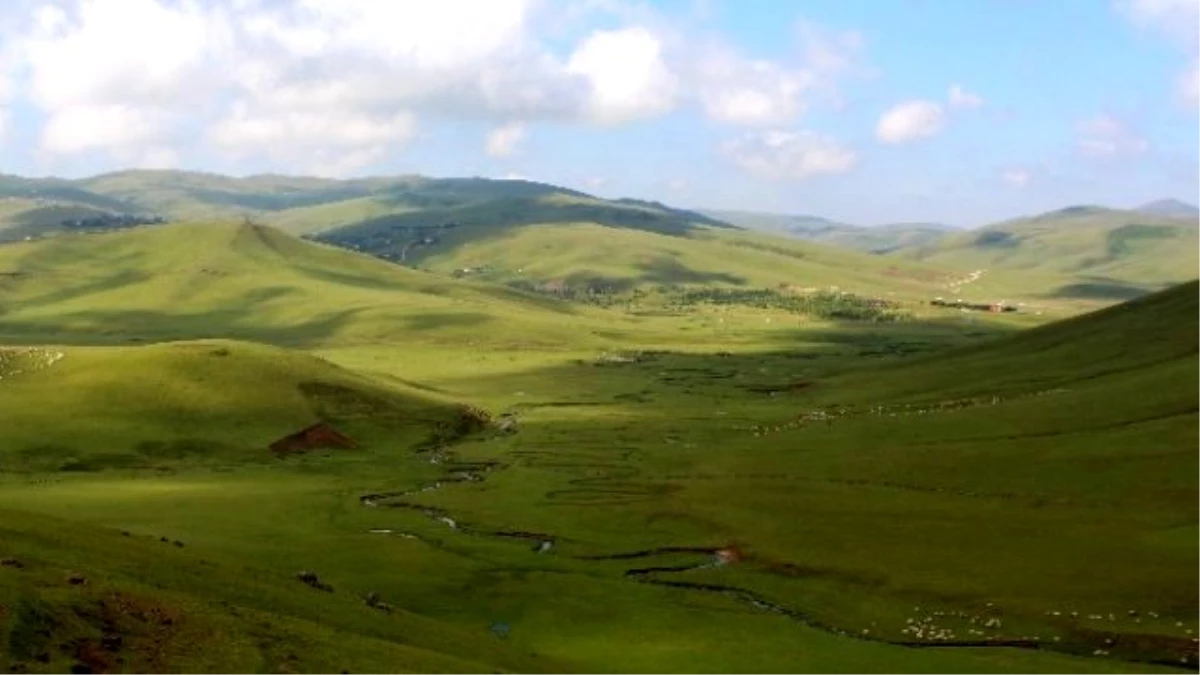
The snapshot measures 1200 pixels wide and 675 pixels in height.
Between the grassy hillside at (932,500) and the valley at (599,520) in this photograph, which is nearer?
the valley at (599,520)

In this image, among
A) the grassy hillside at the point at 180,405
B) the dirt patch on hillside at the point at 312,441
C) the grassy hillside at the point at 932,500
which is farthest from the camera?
the dirt patch on hillside at the point at 312,441

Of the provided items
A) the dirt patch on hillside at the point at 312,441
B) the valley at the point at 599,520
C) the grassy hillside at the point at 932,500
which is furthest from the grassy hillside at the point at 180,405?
the grassy hillside at the point at 932,500

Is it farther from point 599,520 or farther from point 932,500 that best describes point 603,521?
point 932,500

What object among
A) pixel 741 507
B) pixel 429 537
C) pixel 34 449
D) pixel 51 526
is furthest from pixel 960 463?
pixel 34 449

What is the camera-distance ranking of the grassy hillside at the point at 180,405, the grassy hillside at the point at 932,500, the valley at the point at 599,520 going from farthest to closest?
the grassy hillside at the point at 180,405 → the grassy hillside at the point at 932,500 → the valley at the point at 599,520

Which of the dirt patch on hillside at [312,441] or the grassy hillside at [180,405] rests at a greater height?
the grassy hillside at [180,405]

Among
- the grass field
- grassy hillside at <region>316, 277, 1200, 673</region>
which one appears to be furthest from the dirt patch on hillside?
grassy hillside at <region>316, 277, 1200, 673</region>

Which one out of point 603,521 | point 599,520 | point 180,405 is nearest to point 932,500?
point 603,521

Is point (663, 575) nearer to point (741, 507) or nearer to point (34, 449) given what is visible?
point (741, 507)

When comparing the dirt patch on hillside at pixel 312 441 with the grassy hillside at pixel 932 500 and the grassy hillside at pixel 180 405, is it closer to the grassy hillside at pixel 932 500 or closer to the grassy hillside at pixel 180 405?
the grassy hillside at pixel 180 405
